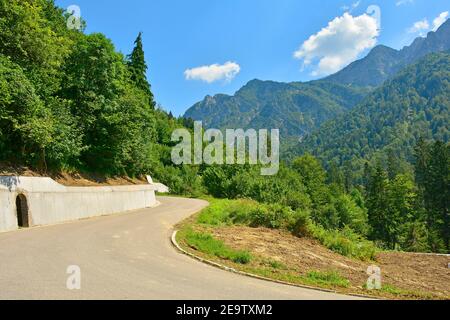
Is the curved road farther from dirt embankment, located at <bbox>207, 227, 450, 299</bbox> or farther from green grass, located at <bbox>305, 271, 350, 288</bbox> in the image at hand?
dirt embankment, located at <bbox>207, 227, 450, 299</bbox>

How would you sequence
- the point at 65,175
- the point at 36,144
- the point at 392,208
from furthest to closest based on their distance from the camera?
1. the point at 392,208
2. the point at 65,175
3. the point at 36,144

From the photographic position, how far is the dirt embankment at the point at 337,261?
14359 millimetres

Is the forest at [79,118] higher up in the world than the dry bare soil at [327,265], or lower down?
higher up

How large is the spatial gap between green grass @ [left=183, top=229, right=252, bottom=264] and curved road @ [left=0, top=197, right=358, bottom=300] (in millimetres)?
1195

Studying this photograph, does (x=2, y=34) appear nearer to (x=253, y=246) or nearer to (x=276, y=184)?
(x=253, y=246)

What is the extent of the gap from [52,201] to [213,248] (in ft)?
40.1

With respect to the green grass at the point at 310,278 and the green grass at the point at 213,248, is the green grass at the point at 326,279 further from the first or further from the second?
the green grass at the point at 213,248

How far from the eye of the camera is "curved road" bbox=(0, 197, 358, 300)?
8.59 meters

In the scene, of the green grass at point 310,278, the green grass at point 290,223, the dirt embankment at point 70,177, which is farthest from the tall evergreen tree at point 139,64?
the green grass at point 310,278

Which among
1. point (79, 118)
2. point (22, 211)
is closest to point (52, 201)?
point (22, 211)

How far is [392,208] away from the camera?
75.3m

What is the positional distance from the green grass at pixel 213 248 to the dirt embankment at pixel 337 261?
911 millimetres
